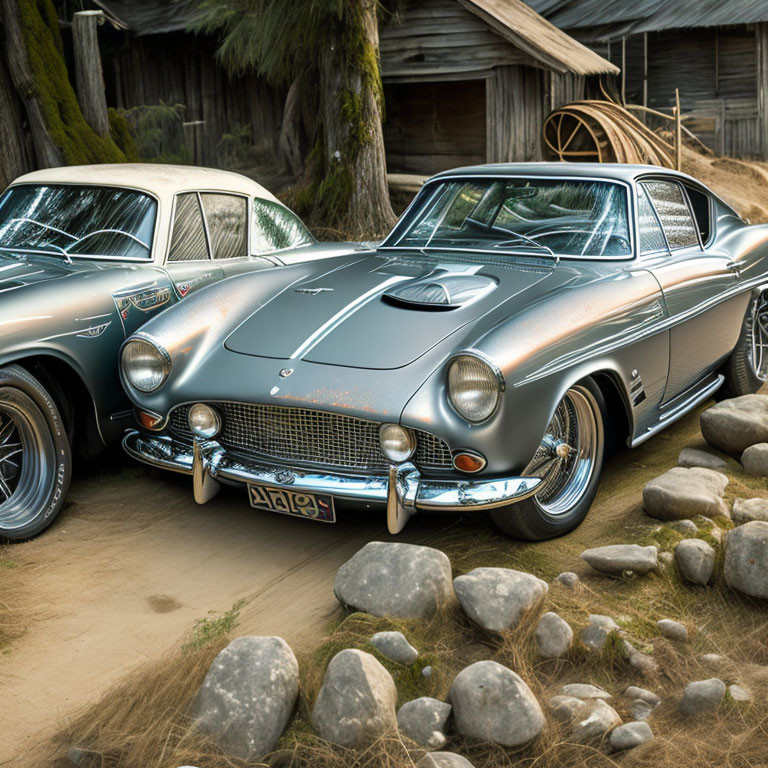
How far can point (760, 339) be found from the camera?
6.78 meters

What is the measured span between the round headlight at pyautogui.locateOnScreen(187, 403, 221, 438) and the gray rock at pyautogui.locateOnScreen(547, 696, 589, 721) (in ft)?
6.72

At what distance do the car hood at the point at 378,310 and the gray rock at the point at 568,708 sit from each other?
62.3 inches

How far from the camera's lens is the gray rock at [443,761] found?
2.93m

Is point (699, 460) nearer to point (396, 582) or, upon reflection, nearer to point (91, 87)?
point (396, 582)

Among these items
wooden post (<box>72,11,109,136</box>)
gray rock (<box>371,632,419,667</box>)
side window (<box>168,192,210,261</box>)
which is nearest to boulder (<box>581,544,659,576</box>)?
gray rock (<box>371,632,419,667</box>)

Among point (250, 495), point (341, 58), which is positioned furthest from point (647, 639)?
point (341, 58)

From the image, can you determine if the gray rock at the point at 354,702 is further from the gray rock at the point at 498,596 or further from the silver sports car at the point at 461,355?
the silver sports car at the point at 461,355

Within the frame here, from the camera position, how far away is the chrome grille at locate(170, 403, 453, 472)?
4234 mm

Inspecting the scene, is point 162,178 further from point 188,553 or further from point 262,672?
point 262,672

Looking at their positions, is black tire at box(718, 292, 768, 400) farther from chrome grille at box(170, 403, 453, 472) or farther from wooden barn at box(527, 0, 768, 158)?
wooden barn at box(527, 0, 768, 158)

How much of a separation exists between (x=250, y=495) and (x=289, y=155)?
1330 centimetres

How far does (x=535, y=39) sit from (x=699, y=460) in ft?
36.3

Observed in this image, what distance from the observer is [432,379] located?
4.21 meters

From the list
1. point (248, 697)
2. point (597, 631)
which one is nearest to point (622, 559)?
point (597, 631)
